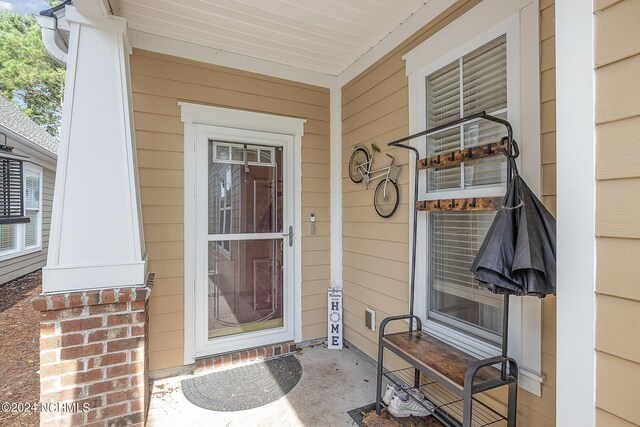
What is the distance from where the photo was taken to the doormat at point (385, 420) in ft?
6.57

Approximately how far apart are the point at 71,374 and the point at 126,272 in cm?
62

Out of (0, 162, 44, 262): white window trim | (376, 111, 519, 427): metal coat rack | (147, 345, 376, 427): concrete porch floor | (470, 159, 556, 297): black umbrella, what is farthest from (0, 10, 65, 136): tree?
(470, 159, 556, 297): black umbrella

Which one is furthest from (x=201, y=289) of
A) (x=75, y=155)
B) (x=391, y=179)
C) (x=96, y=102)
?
(x=391, y=179)

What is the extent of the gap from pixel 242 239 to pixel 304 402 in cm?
149

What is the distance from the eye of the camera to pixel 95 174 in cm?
188

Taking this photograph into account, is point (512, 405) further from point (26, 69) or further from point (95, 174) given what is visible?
point (26, 69)

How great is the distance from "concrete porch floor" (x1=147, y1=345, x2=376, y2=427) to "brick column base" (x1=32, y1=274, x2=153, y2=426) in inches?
11.6

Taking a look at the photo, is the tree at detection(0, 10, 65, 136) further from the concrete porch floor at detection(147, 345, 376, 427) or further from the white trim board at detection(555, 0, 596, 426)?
the white trim board at detection(555, 0, 596, 426)

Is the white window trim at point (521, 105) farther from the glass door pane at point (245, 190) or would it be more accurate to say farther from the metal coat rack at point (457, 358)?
the glass door pane at point (245, 190)

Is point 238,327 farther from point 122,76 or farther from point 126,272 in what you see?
point 122,76

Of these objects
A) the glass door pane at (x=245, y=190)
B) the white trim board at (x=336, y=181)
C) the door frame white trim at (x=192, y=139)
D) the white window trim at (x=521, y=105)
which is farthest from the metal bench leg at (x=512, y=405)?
the glass door pane at (x=245, y=190)

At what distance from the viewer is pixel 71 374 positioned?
1.80m

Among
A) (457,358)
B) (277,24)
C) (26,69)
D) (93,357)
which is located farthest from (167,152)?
(26,69)

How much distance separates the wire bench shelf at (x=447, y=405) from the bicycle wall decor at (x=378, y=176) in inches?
49.8
